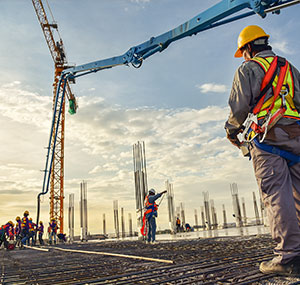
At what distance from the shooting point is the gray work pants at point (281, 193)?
6.50 feet

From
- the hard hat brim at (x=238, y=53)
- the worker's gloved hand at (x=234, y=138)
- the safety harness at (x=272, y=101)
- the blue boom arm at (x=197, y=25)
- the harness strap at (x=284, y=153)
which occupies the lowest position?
the harness strap at (x=284, y=153)

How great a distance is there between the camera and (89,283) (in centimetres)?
211

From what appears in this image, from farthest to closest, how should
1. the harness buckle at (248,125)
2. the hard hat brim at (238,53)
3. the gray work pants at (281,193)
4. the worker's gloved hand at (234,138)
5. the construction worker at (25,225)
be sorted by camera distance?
the construction worker at (25,225), the hard hat brim at (238,53), the worker's gloved hand at (234,138), the harness buckle at (248,125), the gray work pants at (281,193)

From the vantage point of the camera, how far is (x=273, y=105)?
2.22 m

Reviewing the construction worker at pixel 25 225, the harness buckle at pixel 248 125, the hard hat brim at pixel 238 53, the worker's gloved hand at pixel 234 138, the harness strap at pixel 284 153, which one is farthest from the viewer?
the construction worker at pixel 25 225

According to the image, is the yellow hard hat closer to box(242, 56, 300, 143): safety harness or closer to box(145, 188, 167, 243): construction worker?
box(242, 56, 300, 143): safety harness

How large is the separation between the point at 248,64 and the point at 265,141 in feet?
2.05

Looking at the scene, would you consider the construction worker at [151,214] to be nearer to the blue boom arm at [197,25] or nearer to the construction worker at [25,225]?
the blue boom arm at [197,25]

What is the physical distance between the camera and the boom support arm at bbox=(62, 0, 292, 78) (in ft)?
18.7

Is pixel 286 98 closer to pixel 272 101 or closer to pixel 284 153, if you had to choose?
pixel 272 101

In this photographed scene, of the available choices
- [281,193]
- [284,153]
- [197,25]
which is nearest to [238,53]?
[284,153]

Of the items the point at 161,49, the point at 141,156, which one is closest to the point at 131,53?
the point at 161,49

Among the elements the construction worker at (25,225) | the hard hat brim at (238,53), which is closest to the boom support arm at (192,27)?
the hard hat brim at (238,53)

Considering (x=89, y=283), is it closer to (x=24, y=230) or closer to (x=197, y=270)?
(x=197, y=270)
